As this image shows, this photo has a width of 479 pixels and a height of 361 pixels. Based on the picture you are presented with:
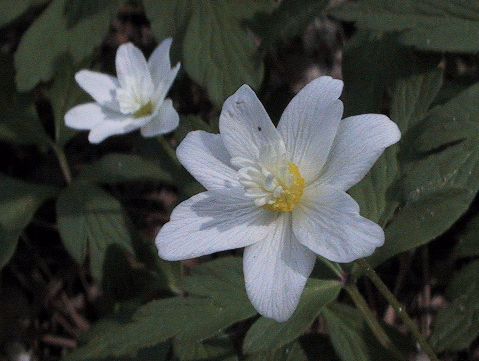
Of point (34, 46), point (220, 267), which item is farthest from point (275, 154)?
point (34, 46)

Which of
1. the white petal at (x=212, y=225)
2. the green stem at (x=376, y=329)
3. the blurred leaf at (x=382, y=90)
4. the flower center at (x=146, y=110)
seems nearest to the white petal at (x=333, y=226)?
the white petal at (x=212, y=225)

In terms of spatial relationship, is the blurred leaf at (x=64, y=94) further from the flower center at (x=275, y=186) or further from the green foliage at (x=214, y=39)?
the flower center at (x=275, y=186)

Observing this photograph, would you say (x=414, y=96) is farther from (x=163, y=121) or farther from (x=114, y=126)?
(x=114, y=126)

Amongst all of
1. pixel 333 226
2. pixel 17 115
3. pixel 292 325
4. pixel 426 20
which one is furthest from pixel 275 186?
pixel 17 115

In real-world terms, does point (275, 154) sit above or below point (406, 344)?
above

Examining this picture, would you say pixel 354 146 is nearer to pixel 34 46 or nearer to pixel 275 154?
pixel 275 154

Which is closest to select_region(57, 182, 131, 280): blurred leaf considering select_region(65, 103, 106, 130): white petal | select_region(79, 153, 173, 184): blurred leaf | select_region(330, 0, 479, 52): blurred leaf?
select_region(79, 153, 173, 184): blurred leaf
